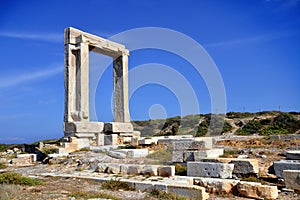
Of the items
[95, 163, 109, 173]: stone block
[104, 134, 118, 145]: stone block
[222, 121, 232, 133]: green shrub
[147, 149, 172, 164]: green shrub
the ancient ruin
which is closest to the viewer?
[95, 163, 109, 173]: stone block

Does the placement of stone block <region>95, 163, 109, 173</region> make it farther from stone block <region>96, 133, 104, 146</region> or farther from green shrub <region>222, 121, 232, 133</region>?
green shrub <region>222, 121, 232, 133</region>

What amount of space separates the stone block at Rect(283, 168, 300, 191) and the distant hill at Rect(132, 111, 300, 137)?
22.1 metres

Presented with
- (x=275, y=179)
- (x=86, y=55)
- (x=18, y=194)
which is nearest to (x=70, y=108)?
(x=86, y=55)

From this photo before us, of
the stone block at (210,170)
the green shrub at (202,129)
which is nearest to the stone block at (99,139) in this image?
the stone block at (210,170)

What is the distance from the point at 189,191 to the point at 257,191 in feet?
4.62

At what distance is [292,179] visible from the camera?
21.2 feet

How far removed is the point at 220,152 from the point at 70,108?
9.86 meters

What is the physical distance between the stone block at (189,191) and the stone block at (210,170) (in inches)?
56.9

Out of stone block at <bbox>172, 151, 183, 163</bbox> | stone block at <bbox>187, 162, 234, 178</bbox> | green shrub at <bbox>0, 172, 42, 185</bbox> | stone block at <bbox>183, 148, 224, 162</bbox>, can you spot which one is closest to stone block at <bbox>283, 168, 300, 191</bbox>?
stone block at <bbox>187, 162, 234, 178</bbox>

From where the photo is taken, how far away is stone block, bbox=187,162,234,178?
7500 mm

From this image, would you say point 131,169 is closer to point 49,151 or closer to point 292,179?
point 292,179

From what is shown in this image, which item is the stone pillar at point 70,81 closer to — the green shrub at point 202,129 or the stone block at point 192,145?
the stone block at point 192,145

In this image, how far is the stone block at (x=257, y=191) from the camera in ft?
19.5

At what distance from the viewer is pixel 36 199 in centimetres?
572
